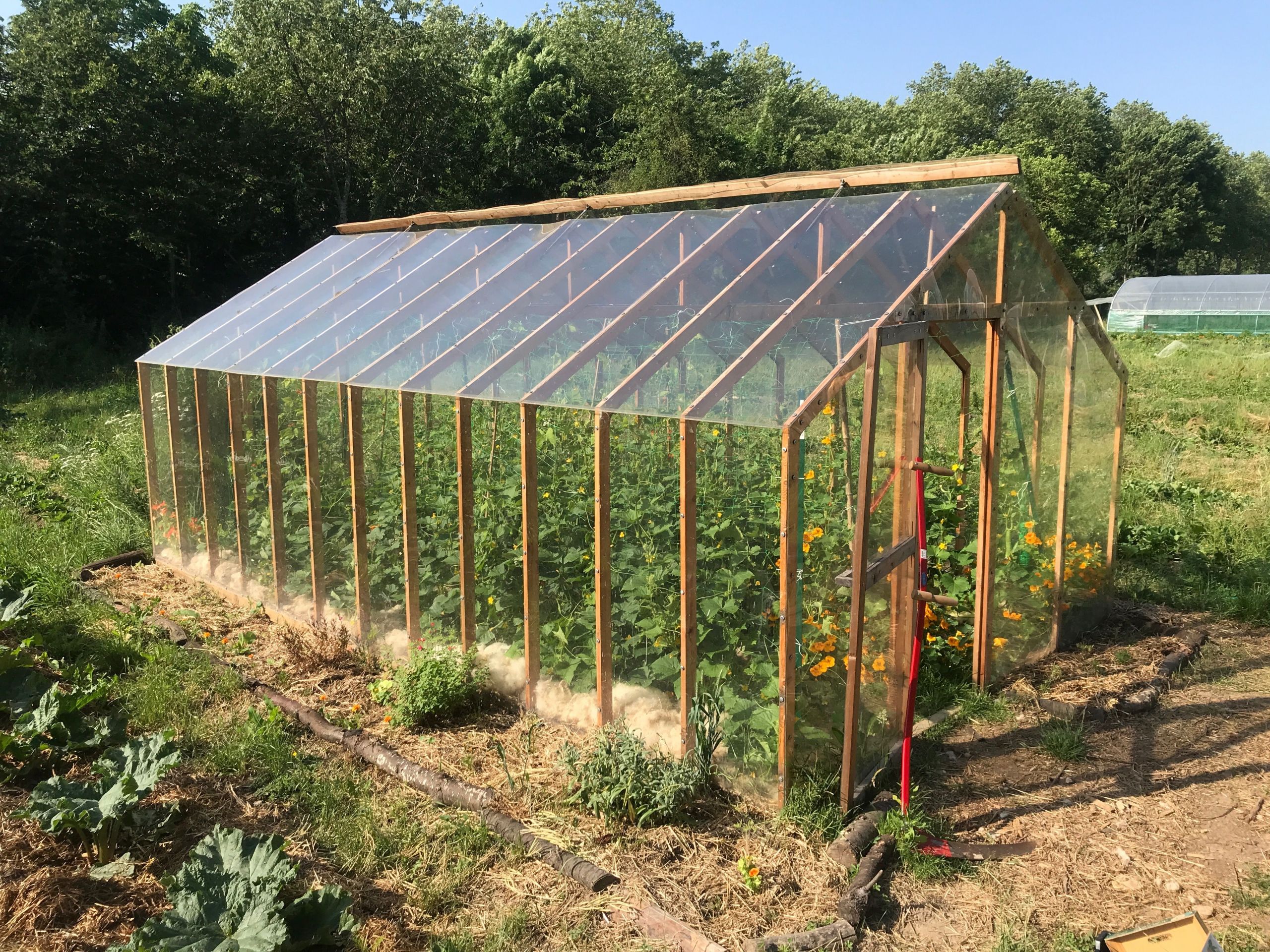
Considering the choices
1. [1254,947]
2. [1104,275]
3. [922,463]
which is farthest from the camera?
[1104,275]

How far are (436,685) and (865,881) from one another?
7.65 feet

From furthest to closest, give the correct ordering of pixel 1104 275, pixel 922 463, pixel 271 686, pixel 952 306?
pixel 1104 275 → pixel 271 686 → pixel 952 306 → pixel 922 463

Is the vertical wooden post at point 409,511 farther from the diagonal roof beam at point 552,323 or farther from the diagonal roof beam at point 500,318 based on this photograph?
the diagonal roof beam at point 552,323

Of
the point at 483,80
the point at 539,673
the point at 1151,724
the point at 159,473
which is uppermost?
the point at 483,80

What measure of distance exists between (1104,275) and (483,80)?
91.3ft

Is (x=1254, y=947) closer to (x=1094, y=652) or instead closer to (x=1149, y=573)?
(x=1094, y=652)

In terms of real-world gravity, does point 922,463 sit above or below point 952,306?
below

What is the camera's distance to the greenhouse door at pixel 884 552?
3.66m

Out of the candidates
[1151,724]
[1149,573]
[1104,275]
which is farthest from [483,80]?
[1104,275]

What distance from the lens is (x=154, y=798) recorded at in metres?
3.91

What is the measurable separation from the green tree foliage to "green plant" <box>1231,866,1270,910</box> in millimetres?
17305

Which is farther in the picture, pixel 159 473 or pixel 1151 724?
pixel 159 473

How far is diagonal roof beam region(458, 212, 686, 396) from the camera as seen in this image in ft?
15.9

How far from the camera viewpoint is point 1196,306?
22.3 meters
